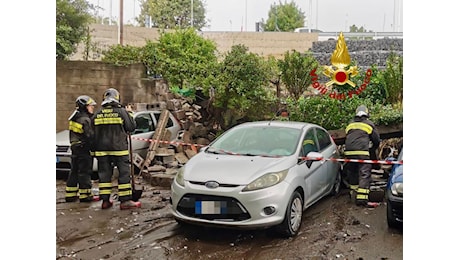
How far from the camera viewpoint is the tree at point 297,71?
22.8 ft

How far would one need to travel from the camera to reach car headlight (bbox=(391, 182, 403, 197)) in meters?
5.12

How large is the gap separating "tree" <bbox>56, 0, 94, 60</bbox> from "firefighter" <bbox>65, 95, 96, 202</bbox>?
1.18m

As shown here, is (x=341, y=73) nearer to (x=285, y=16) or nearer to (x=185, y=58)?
(x=285, y=16)

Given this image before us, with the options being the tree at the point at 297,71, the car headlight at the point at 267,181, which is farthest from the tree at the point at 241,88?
the car headlight at the point at 267,181

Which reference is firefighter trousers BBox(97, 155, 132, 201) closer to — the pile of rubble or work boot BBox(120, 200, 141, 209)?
work boot BBox(120, 200, 141, 209)

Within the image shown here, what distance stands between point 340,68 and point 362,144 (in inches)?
38.1

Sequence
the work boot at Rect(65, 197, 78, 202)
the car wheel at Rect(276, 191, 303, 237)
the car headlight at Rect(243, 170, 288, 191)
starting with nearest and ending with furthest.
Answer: the car headlight at Rect(243, 170, 288, 191) → the car wheel at Rect(276, 191, 303, 237) → the work boot at Rect(65, 197, 78, 202)

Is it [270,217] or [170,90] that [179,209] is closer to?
[270,217]

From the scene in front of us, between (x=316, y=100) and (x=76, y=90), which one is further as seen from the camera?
(x=76, y=90)

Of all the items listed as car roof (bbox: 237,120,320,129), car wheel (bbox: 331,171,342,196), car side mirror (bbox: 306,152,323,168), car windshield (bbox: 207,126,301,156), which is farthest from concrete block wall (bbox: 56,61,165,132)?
car wheel (bbox: 331,171,342,196)

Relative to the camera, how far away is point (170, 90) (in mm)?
8547
